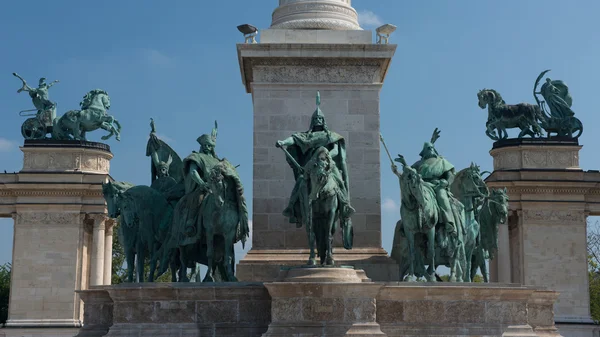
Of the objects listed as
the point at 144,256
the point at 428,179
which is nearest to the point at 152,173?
the point at 144,256

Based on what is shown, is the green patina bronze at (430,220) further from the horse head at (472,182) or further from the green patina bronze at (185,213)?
the green patina bronze at (185,213)

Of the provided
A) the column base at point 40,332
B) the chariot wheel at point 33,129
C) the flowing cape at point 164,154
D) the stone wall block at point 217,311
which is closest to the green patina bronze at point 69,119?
the chariot wheel at point 33,129

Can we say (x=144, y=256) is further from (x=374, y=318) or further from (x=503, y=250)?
(x=503, y=250)

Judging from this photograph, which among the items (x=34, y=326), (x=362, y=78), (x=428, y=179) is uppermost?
(x=362, y=78)

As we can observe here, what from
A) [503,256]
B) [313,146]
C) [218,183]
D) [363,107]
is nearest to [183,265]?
[218,183]

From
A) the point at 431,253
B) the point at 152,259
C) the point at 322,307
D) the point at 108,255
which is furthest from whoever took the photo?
the point at 108,255

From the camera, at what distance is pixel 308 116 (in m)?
22.8

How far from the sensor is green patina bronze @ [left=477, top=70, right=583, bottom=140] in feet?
182

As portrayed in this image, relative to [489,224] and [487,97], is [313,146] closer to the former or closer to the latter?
[489,224]

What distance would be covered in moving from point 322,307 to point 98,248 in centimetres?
3851

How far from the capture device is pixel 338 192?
746 inches

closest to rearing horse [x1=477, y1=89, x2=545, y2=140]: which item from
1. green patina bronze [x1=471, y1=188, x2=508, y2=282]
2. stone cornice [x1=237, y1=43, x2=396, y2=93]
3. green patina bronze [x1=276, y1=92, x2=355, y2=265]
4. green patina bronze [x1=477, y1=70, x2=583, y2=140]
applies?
green patina bronze [x1=477, y1=70, x2=583, y2=140]

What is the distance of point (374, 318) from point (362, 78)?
284 inches

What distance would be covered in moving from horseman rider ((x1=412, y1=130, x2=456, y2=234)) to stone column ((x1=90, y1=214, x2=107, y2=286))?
34.9 metres
